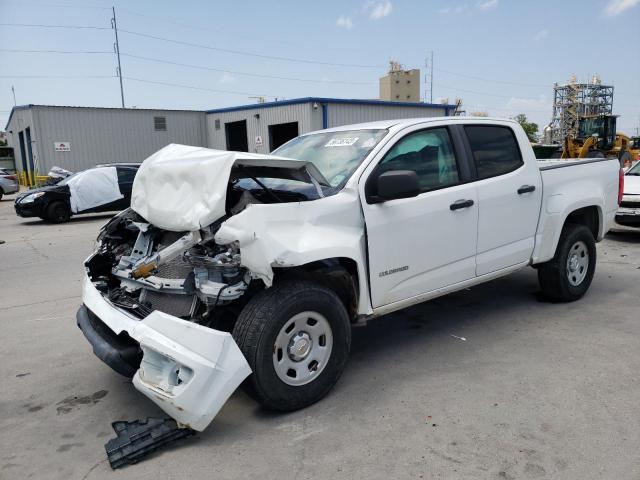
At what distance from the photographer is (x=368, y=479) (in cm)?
271

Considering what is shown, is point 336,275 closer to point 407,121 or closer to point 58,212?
point 407,121

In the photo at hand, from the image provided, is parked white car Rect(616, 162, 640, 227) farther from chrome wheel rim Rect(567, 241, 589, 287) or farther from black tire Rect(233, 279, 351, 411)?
black tire Rect(233, 279, 351, 411)

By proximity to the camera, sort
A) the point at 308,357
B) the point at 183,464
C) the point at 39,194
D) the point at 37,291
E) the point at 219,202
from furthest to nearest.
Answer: the point at 39,194
the point at 37,291
the point at 308,357
the point at 219,202
the point at 183,464

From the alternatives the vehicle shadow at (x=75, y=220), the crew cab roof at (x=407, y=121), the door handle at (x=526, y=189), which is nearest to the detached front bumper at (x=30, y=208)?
the vehicle shadow at (x=75, y=220)

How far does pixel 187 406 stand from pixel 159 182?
1.58m

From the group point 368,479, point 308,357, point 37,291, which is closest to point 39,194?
point 37,291

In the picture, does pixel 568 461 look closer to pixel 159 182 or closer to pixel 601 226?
pixel 159 182

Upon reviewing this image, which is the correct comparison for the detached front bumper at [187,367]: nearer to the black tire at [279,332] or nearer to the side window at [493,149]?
the black tire at [279,332]

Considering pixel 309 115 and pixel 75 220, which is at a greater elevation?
pixel 309 115

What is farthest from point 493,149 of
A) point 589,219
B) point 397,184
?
point 589,219

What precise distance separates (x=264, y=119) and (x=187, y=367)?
23730 millimetres

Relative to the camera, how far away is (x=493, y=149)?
4.75m

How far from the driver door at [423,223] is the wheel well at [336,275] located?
0.45ft

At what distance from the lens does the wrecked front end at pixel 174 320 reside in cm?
295
